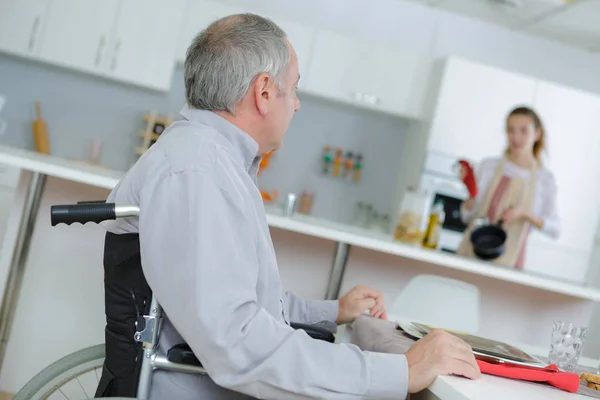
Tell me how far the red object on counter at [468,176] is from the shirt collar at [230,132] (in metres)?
2.48

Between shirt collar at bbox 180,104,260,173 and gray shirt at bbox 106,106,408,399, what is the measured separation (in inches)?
4.1

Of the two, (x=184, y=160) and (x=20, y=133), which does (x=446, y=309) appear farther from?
(x=20, y=133)

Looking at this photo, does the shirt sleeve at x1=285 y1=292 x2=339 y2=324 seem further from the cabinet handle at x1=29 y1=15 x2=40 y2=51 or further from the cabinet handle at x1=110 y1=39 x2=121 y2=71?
the cabinet handle at x1=29 y1=15 x2=40 y2=51

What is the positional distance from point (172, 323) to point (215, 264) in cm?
13

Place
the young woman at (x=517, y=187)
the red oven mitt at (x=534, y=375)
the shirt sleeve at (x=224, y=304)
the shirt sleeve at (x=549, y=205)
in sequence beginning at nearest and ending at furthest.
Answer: the shirt sleeve at (x=224, y=304), the red oven mitt at (x=534, y=375), the young woman at (x=517, y=187), the shirt sleeve at (x=549, y=205)

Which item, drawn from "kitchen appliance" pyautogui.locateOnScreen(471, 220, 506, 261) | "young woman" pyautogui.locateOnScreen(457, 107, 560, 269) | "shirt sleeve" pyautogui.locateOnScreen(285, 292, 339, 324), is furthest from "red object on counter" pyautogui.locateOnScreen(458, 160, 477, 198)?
"shirt sleeve" pyautogui.locateOnScreen(285, 292, 339, 324)

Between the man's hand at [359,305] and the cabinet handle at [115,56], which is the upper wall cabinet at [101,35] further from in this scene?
the man's hand at [359,305]

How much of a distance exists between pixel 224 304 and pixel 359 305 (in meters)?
0.73

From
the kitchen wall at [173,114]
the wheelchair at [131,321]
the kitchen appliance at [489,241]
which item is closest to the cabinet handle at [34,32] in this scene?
the kitchen wall at [173,114]

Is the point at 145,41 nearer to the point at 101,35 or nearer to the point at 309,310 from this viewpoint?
the point at 101,35

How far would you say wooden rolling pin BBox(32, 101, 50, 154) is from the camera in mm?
5074

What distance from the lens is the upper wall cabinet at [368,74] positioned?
516cm

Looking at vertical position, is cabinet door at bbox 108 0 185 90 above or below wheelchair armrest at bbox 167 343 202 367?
above

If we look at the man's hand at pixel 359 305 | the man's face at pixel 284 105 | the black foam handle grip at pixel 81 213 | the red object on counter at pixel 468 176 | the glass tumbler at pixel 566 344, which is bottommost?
the man's hand at pixel 359 305
